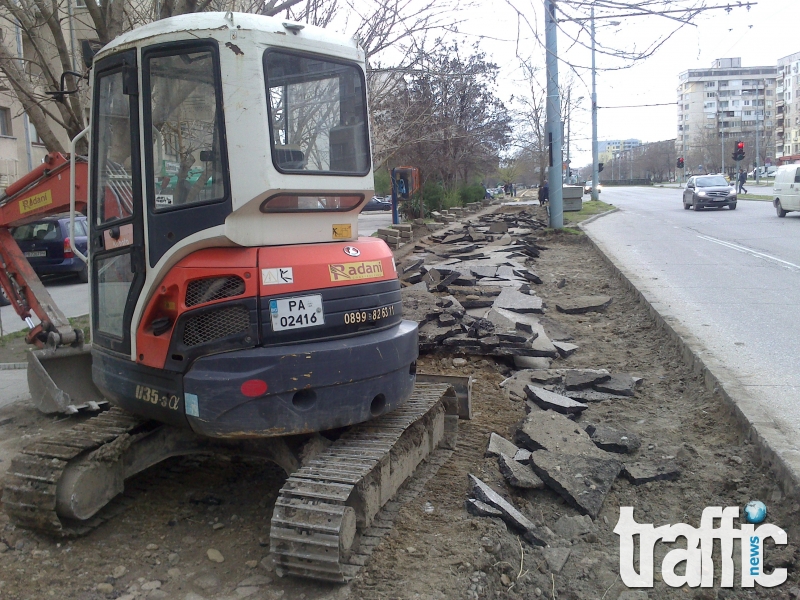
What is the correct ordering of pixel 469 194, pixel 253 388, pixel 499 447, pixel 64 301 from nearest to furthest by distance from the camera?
pixel 253 388, pixel 499 447, pixel 64 301, pixel 469 194

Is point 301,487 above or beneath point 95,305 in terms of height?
beneath

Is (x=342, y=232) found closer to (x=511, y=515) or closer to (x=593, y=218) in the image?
(x=511, y=515)

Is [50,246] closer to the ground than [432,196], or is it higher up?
A: closer to the ground

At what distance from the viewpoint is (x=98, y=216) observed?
4.86 m

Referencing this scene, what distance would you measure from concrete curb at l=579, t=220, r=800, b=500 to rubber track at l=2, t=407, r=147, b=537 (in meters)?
4.28

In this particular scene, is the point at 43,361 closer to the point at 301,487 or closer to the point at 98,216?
the point at 98,216

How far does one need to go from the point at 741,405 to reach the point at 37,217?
20.6 feet

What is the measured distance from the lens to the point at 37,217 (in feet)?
21.6

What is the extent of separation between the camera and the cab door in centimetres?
443

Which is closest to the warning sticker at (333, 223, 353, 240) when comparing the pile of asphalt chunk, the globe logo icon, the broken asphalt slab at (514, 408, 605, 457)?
the broken asphalt slab at (514, 408, 605, 457)

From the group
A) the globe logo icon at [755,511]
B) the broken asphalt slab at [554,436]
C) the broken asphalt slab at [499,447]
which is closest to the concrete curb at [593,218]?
the broken asphalt slab at [554,436]

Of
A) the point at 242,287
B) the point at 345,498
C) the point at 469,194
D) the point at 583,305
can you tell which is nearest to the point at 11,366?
the point at 242,287

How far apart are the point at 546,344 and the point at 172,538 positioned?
532 centimetres

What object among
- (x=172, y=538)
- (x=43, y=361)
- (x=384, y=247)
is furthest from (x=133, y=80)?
(x=43, y=361)
